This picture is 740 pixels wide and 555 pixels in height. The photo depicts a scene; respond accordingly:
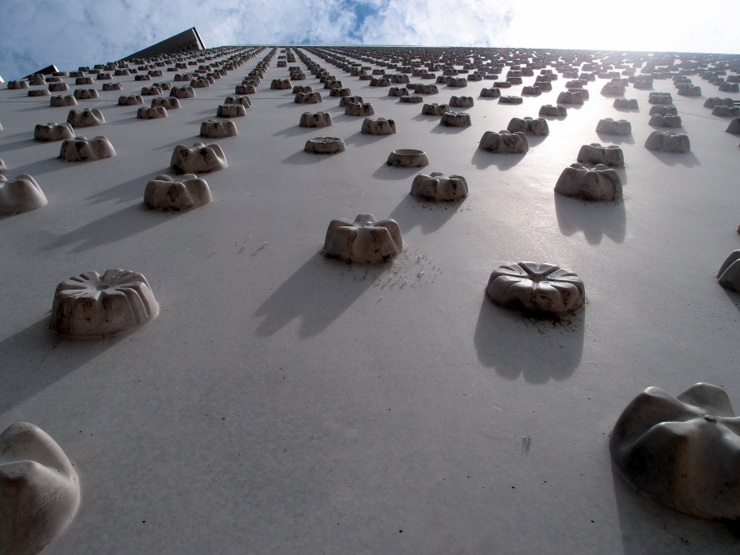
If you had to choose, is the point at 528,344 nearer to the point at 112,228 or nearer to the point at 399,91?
the point at 112,228

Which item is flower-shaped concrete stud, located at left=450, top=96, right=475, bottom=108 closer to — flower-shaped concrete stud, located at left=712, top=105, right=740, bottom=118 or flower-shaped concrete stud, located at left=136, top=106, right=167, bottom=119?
flower-shaped concrete stud, located at left=712, top=105, right=740, bottom=118

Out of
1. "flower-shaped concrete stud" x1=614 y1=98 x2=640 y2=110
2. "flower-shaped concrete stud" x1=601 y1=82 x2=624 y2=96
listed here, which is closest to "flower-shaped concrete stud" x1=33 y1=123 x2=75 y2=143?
"flower-shaped concrete stud" x1=614 y1=98 x2=640 y2=110

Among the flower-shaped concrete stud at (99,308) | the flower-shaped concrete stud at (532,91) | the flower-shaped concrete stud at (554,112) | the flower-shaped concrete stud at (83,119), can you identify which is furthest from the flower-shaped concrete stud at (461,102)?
the flower-shaped concrete stud at (99,308)

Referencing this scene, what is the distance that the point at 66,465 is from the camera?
1.15 meters

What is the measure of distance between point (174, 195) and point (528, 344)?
1.99 metres

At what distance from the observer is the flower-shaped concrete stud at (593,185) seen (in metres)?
2.89

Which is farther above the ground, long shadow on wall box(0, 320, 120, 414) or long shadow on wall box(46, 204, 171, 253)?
long shadow on wall box(46, 204, 171, 253)

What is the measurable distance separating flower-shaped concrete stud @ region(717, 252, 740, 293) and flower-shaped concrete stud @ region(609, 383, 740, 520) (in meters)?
0.96

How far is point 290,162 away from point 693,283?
8.66 feet

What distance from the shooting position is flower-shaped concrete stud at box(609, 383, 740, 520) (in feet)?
3.51

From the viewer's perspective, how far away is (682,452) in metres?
1.10

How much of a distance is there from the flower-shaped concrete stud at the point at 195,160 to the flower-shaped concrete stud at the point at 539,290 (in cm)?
222

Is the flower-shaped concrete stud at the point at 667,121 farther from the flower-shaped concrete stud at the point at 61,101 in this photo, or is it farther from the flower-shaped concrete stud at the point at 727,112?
the flower-shaped concrete stud at the point at 61,101

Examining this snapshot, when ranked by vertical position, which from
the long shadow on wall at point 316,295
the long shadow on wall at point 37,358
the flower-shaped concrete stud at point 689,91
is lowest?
the flower-shaped concrete stud at point 689,91
